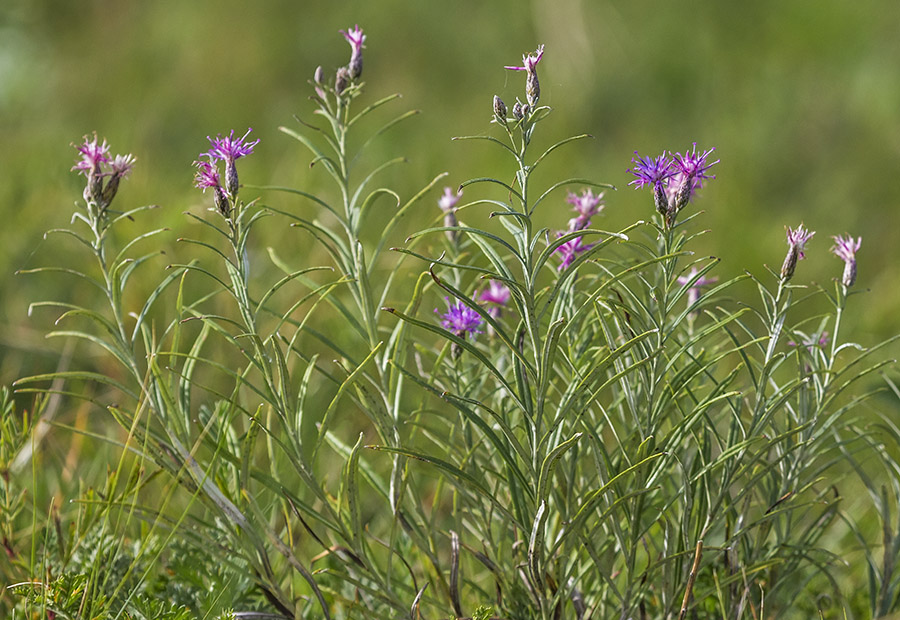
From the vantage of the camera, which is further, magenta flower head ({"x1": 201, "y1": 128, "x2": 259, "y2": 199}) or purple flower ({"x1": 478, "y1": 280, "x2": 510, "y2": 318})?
purple flower ({"x1": 478, "y1": 280, "x2": 510, "y2": 318})

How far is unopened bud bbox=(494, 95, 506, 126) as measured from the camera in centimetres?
94

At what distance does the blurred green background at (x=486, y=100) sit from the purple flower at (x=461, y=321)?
1.41 meters

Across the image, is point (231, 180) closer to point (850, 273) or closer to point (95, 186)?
point (95, 186)

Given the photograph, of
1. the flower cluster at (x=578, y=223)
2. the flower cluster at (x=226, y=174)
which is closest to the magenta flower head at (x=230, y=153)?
the flower cluster at (x=226, y=174)

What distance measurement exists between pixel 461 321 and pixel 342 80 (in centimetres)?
33

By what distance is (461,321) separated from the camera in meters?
1.15

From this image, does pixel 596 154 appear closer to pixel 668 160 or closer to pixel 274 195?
pixel 274 195

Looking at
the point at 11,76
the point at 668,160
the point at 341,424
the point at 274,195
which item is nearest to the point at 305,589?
the point at 341,424

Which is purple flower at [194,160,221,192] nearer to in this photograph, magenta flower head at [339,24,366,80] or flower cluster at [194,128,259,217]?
Answer: flower cluster at [194,128,259,217]

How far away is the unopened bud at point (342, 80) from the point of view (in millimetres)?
1108

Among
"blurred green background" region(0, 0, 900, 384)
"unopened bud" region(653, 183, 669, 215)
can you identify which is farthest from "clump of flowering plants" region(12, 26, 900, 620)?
"blurred green background" region(0, 0, 900, 384)

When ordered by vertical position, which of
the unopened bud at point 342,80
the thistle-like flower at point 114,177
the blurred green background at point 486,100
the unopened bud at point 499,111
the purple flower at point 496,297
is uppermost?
the blurred green background at point 486,100

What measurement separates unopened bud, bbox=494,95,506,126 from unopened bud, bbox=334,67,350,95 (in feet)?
0.80

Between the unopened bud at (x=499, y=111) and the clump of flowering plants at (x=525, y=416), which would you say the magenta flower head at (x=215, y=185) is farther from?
the unopened bud at (x=499, y=111)
